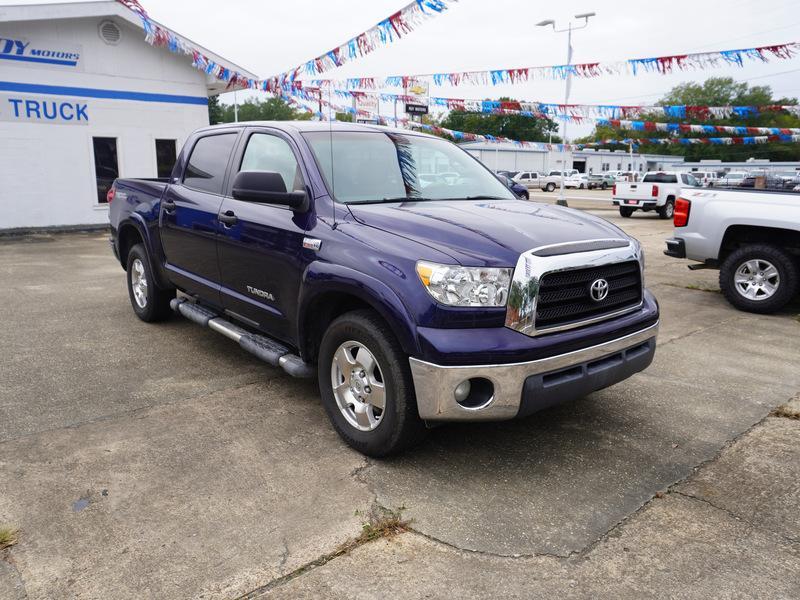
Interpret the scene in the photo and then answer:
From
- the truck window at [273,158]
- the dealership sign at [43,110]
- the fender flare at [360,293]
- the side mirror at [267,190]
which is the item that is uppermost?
the dealership sign at [43,110]

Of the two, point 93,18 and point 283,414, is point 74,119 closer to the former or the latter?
point 93,18

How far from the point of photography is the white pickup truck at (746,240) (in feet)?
22.6

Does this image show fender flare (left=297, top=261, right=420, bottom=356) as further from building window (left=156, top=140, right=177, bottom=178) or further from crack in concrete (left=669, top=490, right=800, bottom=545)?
building window (left=156, top=140, right=177, bottom=178)

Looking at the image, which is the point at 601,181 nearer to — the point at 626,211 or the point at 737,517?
the point at 626,211

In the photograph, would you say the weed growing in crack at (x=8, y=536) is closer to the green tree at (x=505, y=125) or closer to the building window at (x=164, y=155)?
the building window at (x=164, y=155)

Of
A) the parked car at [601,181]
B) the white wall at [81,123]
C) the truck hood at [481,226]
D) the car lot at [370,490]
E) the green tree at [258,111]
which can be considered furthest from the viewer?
the green tree at [258,111]

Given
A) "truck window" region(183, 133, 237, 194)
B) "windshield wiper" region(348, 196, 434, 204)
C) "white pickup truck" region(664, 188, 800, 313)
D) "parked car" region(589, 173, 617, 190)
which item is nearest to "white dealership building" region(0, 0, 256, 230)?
"truck window" region(183, 133, 237, 194)

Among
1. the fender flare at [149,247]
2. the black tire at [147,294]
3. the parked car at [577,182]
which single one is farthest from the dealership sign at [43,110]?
the parked car at [577,182]

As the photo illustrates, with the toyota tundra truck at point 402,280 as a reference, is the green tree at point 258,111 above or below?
above

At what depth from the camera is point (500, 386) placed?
3.01 metres

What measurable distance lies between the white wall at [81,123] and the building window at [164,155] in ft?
0.62

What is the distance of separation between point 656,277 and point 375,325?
7599 millimetres

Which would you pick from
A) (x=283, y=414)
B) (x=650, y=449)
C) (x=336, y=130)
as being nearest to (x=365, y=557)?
(x=283, y=414)

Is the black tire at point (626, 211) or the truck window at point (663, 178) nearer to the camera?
Answer: the black tire at point (626, 211)
